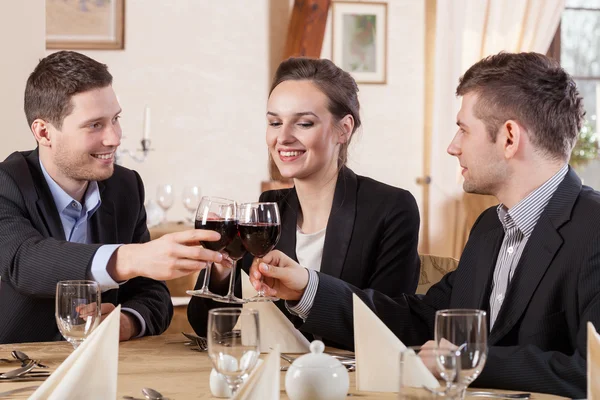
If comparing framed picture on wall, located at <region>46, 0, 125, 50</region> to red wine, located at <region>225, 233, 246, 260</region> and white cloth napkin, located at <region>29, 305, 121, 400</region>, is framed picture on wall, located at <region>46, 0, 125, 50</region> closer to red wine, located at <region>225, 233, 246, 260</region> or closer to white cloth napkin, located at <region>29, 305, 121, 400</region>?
red wine, located at <region>225, 233, 246, 260</region>

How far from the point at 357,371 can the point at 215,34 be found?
15.9 feet

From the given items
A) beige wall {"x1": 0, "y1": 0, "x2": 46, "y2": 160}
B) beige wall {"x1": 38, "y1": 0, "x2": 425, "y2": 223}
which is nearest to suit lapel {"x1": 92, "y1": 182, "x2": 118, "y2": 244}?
beige wall {"x1": 0, "y1": 0, "x2": 46, "y2": 160}

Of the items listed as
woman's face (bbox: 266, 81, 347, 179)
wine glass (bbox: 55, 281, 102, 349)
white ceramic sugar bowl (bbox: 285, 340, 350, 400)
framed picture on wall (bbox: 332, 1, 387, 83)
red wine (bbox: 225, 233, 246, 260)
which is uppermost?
framed picture on wall (bbox: 332, 1, 387, 83)

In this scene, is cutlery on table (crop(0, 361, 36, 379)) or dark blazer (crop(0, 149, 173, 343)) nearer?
cutlery on table (crop(0, 361, 36, 379))

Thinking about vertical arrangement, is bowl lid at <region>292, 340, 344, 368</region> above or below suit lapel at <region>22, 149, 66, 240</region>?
below

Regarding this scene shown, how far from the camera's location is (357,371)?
5.18ft

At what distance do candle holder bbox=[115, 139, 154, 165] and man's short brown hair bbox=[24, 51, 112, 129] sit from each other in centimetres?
268

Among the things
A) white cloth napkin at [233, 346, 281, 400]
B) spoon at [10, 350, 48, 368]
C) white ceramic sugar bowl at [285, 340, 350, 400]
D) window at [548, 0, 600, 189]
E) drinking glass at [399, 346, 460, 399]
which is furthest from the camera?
window at [548, 0, 600, 189]

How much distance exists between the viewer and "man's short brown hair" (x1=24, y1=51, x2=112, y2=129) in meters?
2.56

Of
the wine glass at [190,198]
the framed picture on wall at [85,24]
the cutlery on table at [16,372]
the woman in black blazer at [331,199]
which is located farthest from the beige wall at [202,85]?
the cutlery on table at [16,372]

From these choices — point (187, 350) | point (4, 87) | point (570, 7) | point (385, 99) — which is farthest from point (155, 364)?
point (570, 7)

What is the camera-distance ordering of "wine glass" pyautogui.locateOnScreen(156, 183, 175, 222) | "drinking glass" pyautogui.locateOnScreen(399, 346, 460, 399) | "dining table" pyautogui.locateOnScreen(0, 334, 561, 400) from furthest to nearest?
"wine glass" pyautogui.locateOnScreen(156, 183, 175, 222) < "dining table" pyautogui.locateOnScreen(0, 334, 561, 400) < "drinking glass" pyautogui.locateOnScreen(399, 346, 460, 399)

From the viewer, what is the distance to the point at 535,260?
1.87 metres

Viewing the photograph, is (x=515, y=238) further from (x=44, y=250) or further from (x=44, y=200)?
(x=44, y=200)
